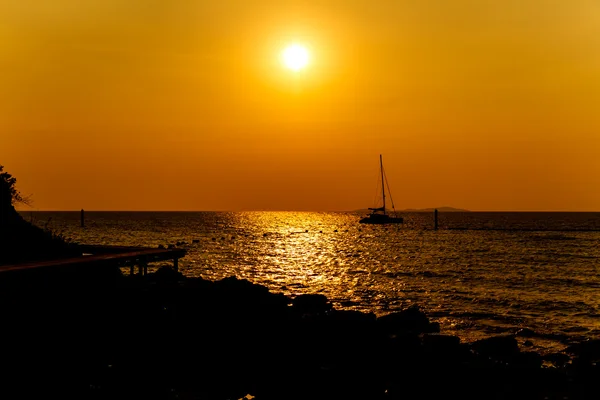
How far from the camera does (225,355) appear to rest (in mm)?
16859

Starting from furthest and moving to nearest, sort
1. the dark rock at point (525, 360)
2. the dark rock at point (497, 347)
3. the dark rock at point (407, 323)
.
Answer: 1. the dark rock at point (407, 323)
2. the dark rock at point (497, 347)
3. the dark rock at point (525, 360)

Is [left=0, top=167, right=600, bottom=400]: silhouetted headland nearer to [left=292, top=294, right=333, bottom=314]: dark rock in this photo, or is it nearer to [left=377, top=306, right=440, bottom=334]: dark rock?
[left=377, top=306, right=440, bottom=334]: dark rock

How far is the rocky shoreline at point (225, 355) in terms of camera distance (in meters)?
14.3

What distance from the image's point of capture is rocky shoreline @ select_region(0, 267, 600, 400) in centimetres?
1434

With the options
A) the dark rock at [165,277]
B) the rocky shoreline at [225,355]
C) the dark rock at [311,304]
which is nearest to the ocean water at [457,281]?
the dark rock at [311,304]

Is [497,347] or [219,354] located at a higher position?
[219,354]

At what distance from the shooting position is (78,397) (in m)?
12.6

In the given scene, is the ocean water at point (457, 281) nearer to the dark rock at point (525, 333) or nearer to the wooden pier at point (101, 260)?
the dark rock at point (525, 333)

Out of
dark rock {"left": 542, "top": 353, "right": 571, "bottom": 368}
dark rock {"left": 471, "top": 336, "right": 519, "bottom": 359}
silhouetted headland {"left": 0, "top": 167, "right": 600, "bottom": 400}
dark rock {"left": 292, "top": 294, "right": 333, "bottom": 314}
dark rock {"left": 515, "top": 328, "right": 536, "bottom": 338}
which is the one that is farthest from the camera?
dark rock {"left": 292, "top": 294, "right": 333, "bottom": 314}

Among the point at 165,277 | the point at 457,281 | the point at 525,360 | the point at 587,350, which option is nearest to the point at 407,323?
the point at 525,360

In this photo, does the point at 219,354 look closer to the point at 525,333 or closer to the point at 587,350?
the point at 587,350

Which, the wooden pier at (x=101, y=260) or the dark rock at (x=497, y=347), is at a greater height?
the wooden pier at (x=101, y=260)

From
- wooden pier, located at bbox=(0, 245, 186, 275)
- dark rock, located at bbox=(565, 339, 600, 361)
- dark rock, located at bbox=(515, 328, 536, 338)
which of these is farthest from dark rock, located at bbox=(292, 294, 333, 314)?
dark rock, located at bbox=(565, 339, 600, 361)

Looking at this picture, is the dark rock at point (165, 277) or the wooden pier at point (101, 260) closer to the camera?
the wooden pier at point (101, 260)
